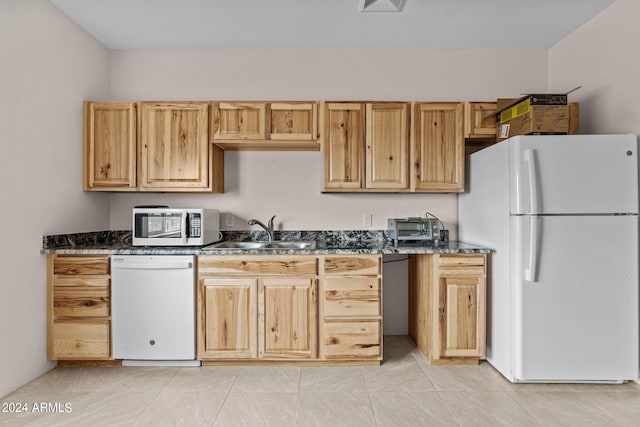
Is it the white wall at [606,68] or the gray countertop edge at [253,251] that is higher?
the white wall at [606,68]

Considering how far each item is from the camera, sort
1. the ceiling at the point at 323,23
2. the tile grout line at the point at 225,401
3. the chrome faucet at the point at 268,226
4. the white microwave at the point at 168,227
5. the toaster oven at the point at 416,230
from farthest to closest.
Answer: the chrome faucet at the point at 268,226, the toaster oven at the point at 416,230, the white microwave at the point at 168,227, the ceiling at the point at 323,23, the tile grout line at the point at 225,401

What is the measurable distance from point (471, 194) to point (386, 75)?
1.30 m

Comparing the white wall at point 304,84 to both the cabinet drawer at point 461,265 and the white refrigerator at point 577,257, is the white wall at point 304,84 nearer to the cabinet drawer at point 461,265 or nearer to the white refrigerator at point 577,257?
the cabinet drawer at point 461,265

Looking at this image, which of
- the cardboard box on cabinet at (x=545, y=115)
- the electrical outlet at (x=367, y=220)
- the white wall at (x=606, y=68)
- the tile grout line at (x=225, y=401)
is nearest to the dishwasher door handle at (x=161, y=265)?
the tile grout line at (x=225, y=401)

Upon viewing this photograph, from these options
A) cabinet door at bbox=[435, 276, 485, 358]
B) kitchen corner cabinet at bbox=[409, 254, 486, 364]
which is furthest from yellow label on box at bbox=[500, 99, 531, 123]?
cabinet door at bbox=[435, 276, 485, 358]

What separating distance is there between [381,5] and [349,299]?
2083 millimetres

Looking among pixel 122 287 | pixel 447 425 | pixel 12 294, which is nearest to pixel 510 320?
pixel 447 425

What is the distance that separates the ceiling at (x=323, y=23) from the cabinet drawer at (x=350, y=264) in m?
1.79

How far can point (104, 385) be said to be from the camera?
2.50 m

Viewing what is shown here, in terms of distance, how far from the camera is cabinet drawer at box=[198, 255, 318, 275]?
274 cm

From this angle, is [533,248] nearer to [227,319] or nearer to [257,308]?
[257,308]

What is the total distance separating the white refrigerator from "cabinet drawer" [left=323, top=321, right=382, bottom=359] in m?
0.94

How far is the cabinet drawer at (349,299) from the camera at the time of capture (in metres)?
2.74

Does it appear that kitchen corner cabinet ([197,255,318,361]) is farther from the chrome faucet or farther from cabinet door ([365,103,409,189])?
cabinet door ([365,103,409,189])
